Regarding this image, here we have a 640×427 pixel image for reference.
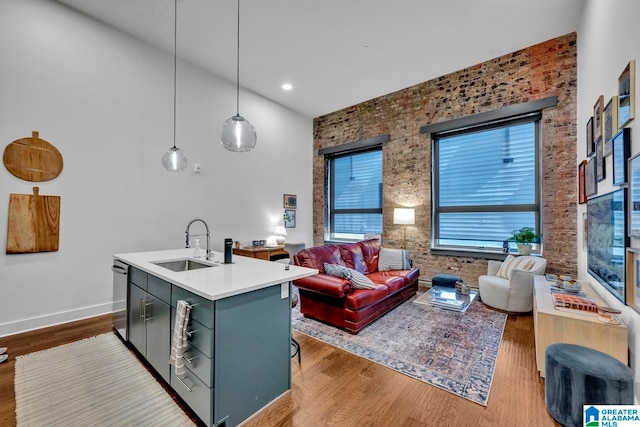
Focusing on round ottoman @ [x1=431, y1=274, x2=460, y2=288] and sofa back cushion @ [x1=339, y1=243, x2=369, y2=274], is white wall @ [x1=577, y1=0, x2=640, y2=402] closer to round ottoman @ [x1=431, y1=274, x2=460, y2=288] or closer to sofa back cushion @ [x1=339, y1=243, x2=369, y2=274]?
round ottoman @ [x1=431, y1=274, x2=460, y2=288]

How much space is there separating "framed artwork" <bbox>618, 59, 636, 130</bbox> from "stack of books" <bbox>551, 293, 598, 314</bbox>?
1.33 meters

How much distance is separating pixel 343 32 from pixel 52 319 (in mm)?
5017

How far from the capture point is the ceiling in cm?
325

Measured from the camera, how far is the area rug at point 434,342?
7.14 ft

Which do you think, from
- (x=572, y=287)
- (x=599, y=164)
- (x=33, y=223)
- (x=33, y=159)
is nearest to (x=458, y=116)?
(x=599, y=164)

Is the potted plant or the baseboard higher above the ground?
the potted plant

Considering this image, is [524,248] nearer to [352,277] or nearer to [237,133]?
[352,277]

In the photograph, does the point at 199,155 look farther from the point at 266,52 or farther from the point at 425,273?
the point at 425,273

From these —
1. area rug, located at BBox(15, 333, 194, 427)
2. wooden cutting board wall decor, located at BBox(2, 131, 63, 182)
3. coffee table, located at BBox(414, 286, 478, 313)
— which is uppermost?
wooden cutting board wall decor, located at BBox(2, 131, 63, 182)

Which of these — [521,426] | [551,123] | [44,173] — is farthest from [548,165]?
[44,173]

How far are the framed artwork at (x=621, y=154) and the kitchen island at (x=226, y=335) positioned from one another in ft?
7.41

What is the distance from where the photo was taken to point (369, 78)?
4891 mm

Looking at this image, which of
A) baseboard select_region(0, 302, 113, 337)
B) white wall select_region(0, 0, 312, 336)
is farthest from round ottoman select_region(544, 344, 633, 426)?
baseboard select_region(0, 302, 113, 337)

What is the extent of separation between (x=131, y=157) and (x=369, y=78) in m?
4.01
